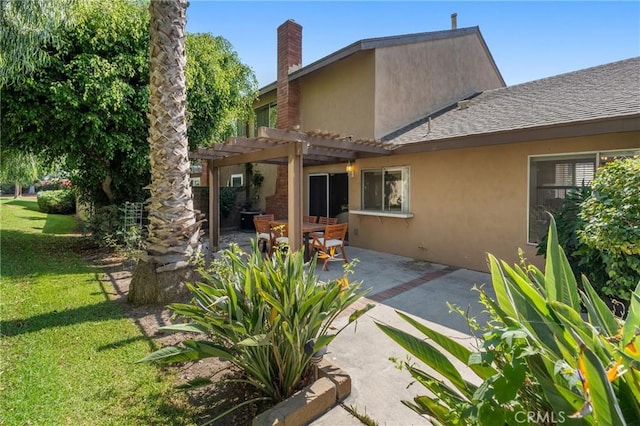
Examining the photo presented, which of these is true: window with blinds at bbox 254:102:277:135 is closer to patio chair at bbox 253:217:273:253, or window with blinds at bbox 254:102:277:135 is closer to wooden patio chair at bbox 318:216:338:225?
wooden patio chair at bbox 318:216:338:225

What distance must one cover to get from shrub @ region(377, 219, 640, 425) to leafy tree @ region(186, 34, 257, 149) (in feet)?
30.9

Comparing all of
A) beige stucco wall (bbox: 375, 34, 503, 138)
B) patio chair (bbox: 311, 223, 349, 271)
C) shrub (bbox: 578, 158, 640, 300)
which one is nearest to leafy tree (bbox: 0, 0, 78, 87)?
patio chair (bbox: 311, 223, 349, 271)

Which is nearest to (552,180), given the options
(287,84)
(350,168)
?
(350,168)

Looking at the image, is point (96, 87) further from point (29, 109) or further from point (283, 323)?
point (283, 323)

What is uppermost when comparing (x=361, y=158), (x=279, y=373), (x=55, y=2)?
(x=55, y=2)

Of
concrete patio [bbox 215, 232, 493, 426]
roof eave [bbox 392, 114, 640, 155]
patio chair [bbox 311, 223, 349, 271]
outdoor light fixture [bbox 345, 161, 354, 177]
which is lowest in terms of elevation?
concrete patio [bbox 215, 232, 493, 426]

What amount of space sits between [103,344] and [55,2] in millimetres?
7103

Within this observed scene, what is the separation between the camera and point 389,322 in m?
4.98

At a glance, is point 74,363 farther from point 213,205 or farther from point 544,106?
point 544,106

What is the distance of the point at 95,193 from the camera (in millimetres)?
11859

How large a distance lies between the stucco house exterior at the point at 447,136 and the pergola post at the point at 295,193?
69.1 inches

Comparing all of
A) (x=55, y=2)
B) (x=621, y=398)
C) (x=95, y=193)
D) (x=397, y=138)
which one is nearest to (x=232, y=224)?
(x=95, y=193)

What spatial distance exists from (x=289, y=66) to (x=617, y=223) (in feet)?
40.0

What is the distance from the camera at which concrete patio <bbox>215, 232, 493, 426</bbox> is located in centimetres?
302
